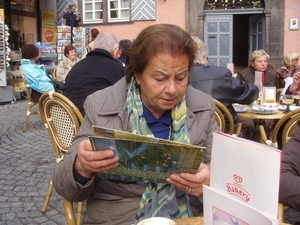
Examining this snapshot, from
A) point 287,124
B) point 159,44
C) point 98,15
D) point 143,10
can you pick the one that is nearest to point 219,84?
point 287,124

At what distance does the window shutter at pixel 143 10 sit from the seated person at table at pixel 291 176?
1293 cm

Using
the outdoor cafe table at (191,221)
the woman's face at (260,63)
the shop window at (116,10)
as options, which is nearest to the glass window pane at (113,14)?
the shop window at (116,10)

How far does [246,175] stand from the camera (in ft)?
3.10

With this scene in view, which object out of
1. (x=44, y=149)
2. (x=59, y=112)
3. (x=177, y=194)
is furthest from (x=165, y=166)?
(x=44, y=149)

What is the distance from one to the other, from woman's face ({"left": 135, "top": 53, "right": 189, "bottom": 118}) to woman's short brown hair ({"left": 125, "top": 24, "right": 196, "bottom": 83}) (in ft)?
0.07

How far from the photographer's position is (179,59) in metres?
1.75

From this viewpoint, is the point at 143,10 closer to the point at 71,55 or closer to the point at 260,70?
the point at 71,55

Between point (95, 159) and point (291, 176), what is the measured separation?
83cm

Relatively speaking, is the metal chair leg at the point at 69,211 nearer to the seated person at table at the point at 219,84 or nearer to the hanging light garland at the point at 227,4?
the seated person at table at the point at 219,84

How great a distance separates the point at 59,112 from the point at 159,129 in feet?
4.30

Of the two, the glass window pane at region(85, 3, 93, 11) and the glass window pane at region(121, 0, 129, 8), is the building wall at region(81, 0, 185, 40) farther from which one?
the glass window pane at region(85, 3, 93, 11)

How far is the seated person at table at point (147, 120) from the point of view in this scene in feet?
5.70

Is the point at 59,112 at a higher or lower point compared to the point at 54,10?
lower

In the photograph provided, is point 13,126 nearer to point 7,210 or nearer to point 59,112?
point 7,210
